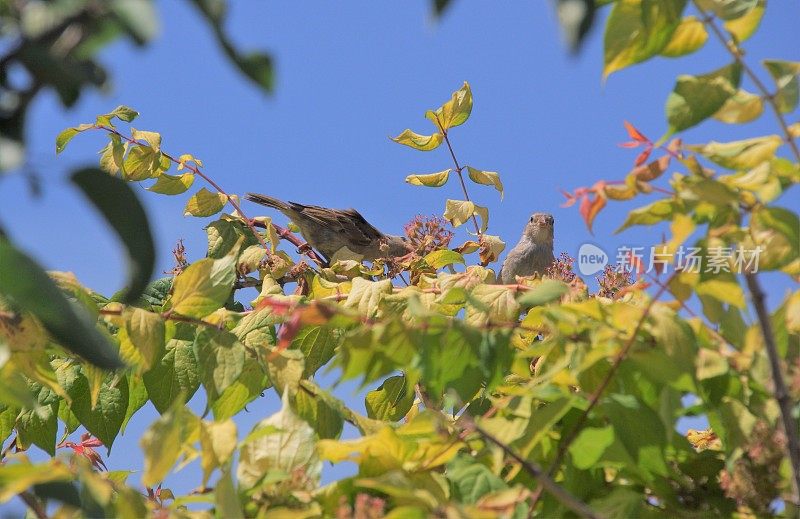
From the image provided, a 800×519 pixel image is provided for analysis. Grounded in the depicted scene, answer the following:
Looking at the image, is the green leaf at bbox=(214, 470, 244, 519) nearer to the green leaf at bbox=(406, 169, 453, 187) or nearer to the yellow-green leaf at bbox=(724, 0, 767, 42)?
the yellow-green leaf at bbox=(724, 0, 767, 42)

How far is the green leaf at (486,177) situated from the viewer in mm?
3260

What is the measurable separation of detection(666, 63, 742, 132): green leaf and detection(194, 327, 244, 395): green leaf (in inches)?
36.1

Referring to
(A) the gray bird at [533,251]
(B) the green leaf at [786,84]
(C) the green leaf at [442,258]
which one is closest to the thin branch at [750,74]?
(B) the green leaf at [786,84]

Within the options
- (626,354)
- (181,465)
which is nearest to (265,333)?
(181,465)

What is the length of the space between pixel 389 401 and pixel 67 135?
5.19 feet

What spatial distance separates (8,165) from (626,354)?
0.88m

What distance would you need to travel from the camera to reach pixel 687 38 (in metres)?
1.32

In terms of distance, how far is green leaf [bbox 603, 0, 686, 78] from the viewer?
124 cm

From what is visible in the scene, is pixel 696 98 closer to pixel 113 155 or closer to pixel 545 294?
pixel 545 294

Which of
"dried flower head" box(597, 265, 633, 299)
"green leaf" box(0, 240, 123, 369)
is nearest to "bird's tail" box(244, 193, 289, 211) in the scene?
"dried flower head" box(597, 265, 633, 299)

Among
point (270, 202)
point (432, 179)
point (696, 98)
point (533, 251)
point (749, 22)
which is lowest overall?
point (696, 98)

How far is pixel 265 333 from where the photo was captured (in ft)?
6.90

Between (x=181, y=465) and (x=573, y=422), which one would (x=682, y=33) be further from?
(x=181, y=465)

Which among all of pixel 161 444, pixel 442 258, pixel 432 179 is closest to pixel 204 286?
pixel 161 444
